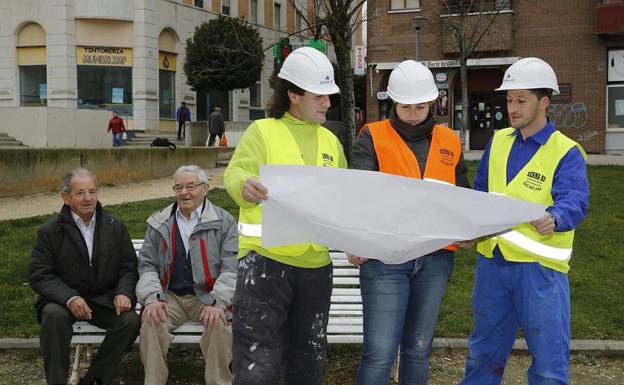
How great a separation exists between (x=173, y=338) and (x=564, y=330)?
2.63 meters

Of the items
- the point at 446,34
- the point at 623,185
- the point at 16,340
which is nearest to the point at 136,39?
the point at 446,34

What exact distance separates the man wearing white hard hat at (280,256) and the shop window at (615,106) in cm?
2749

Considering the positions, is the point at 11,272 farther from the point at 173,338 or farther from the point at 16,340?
the point at 173,338

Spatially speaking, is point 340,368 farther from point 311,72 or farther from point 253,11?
point 253,11

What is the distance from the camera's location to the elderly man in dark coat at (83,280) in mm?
4887

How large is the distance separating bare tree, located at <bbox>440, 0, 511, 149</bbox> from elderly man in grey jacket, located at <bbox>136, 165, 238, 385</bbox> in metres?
21.1

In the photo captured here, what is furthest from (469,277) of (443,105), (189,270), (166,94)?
(166,94)

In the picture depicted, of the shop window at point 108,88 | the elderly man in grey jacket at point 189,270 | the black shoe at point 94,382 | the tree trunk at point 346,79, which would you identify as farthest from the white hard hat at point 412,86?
the shop window at point 108,88

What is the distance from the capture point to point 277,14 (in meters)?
48.5

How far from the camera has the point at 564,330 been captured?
3740mm

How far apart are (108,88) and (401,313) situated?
33558 mm

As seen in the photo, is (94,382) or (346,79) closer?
(94,382)

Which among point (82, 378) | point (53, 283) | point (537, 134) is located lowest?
point (82, 378)

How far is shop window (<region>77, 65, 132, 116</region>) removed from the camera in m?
35.1
